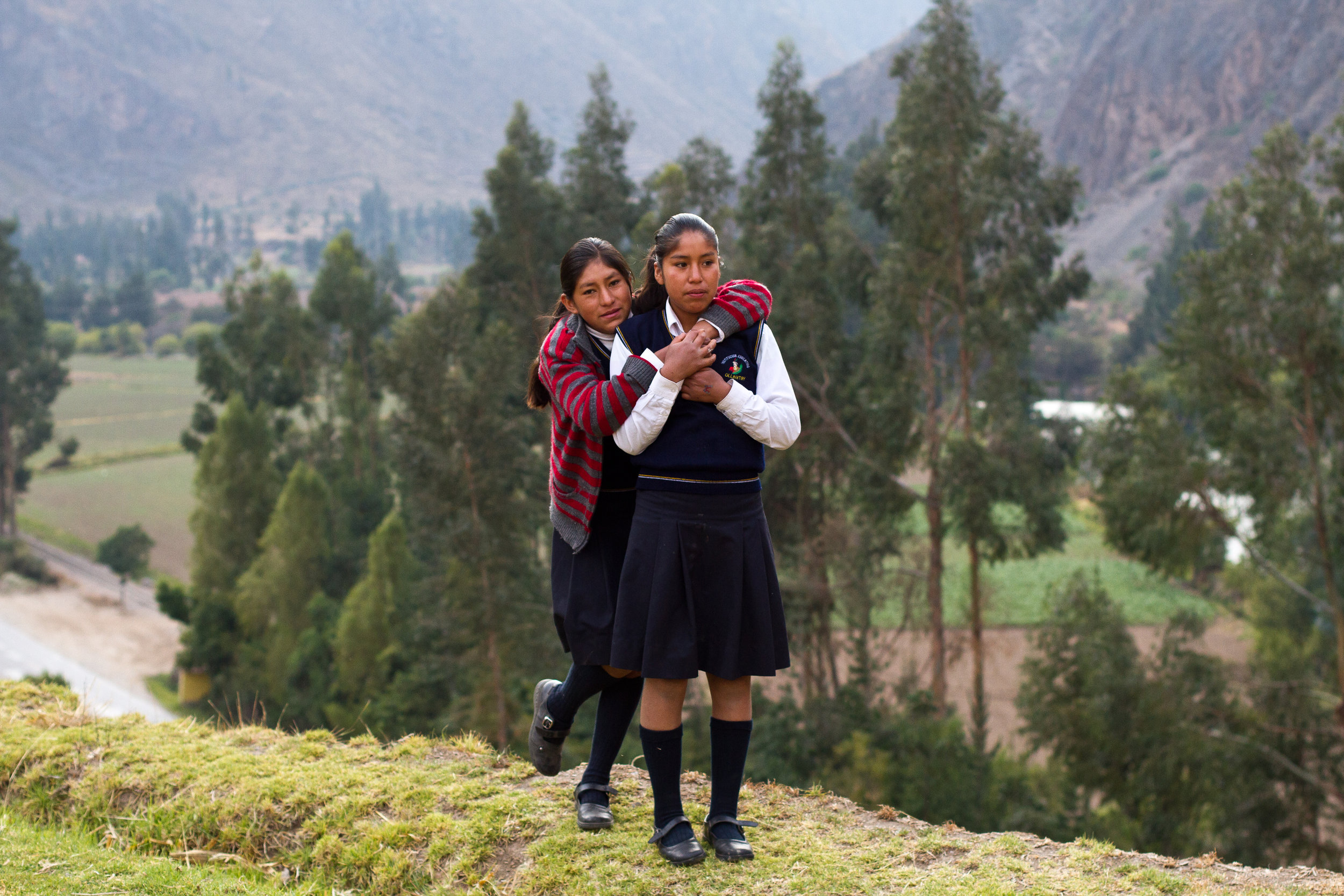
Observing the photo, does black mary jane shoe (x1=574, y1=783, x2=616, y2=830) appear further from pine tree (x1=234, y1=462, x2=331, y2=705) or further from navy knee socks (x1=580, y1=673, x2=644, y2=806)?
pine tree (x1=234, y1=462, x2=331, y2=705)

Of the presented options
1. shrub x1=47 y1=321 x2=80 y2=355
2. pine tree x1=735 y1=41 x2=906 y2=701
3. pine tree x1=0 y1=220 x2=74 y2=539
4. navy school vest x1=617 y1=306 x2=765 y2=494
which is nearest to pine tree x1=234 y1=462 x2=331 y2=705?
pine tree x1=735 y1=41 x2=906 y2=701

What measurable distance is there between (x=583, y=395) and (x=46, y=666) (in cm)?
3745

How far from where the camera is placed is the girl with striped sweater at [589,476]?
3.50 metres

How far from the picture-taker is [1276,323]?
15.0m

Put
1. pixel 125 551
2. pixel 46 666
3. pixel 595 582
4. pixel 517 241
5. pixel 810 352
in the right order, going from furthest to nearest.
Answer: pixel 125 551, pixel 46 666, pixel 517 241, pixel 810 352, pixel 595 582

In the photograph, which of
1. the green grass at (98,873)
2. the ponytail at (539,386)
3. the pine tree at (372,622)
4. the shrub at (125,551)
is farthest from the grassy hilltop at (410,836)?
the shrub at (125,551)

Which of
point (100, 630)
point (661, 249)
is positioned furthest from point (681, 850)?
point (100, 630)

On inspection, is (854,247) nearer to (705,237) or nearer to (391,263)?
(705,237)

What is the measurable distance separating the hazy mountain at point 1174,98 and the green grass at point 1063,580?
4878 centimetres

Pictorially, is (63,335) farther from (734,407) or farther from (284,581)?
(734,407)

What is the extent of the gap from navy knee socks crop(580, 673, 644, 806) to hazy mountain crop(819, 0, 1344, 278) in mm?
88186

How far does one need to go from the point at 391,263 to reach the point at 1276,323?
68249 mm

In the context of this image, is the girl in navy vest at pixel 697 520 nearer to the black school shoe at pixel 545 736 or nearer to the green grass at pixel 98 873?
the black school shoe at pixel 545 736

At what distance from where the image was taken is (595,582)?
3662mm
